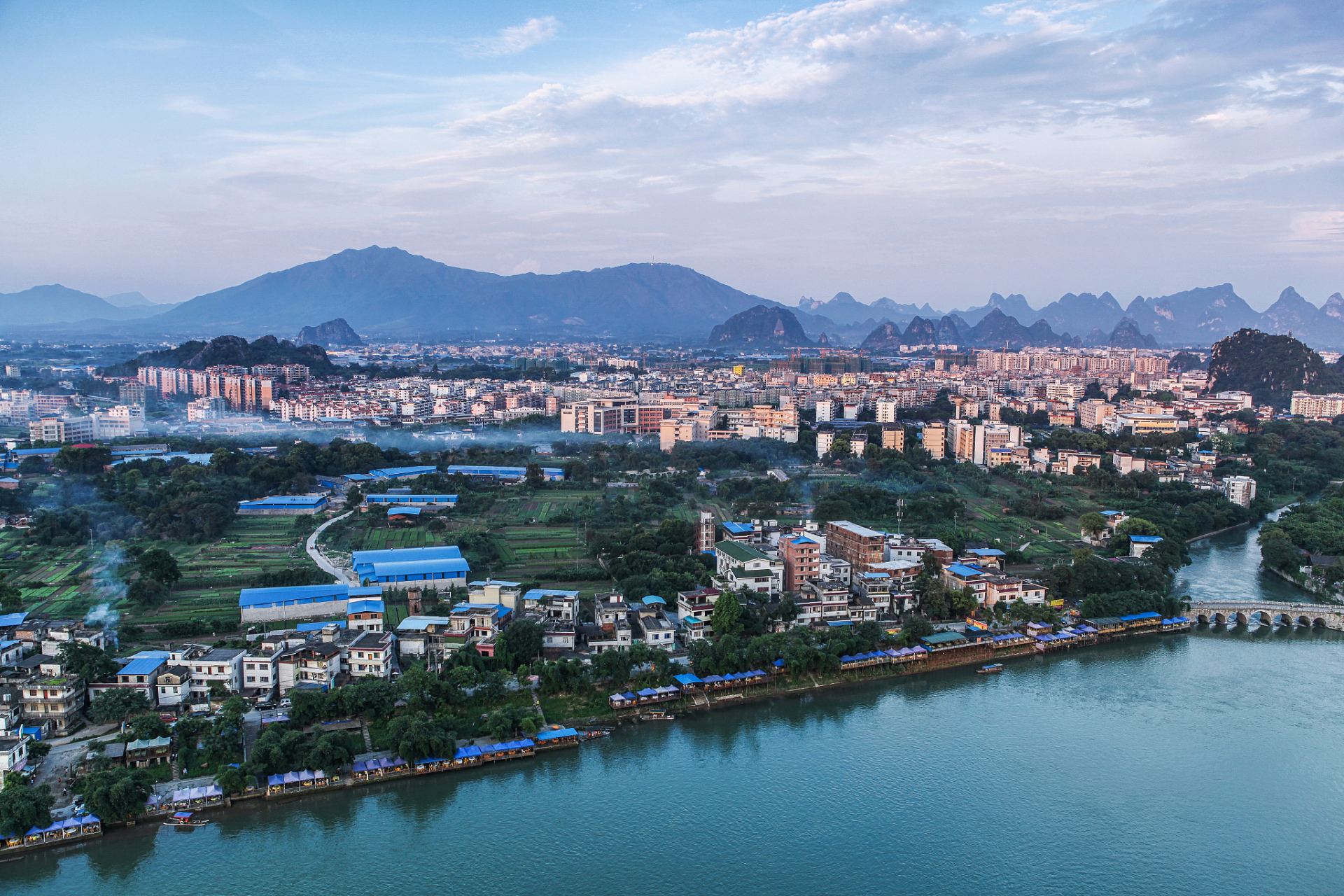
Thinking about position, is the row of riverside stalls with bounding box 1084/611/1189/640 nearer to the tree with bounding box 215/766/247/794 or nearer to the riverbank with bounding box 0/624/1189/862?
the riverbank with bounding box 0/624/1189/862

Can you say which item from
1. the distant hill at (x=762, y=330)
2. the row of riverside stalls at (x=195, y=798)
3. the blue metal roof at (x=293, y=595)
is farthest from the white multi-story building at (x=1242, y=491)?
the distant hill at (x=762, y=330)

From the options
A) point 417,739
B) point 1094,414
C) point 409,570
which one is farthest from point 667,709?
point 1094,414

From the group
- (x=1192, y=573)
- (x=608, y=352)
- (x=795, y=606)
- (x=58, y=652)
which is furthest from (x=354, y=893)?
(x=608, y=352)

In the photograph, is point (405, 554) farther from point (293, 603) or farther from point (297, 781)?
point (297, 781)

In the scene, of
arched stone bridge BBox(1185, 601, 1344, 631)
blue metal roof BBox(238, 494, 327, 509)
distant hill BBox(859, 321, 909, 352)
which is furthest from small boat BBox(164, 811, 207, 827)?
distant hill BBox(859, 321, 909, 352)

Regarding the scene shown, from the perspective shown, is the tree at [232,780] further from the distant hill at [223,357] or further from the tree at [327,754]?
the distant hill at [223,357]

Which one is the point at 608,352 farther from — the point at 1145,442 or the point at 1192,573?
the point at 1192,573
